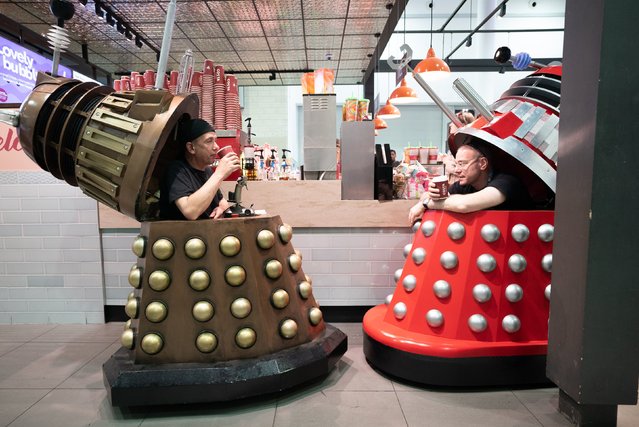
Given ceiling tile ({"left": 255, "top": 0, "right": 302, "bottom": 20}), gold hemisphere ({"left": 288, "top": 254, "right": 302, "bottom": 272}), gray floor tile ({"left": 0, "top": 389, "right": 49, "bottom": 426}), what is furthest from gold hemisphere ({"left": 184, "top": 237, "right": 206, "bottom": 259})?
ceiling tile ({"left": 255, "top": 0, "right": 302, "bottom": 20})

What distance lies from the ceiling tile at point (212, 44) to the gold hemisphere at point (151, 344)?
7.00m

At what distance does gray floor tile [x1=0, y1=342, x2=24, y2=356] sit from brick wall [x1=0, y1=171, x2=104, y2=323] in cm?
45

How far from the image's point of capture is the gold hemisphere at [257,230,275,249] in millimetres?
1950

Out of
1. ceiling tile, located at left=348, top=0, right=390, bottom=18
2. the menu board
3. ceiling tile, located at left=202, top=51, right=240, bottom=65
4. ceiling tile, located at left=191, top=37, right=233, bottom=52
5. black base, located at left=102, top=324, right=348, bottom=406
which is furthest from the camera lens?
ceiling tile, located at left=202, top=51, right=240, bottom=65

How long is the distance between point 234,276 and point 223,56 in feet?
26.2

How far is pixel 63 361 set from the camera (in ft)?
8.05

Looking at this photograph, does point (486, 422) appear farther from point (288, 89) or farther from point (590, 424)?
point (288, 89)

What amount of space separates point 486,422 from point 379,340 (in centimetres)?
61

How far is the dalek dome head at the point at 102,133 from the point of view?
1.79m

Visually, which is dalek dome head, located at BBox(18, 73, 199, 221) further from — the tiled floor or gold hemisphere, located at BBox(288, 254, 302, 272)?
the tiled floor

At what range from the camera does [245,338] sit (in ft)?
6.08

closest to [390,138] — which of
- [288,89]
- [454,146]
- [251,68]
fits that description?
[288,89]

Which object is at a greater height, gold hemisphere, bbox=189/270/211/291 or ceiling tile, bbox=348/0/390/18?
ceiling tile, bbox=348/0/390/18

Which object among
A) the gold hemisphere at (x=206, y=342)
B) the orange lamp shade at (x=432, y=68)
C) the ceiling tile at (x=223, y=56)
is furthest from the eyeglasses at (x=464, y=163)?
the ceiling tile at (x=223, y=56)
